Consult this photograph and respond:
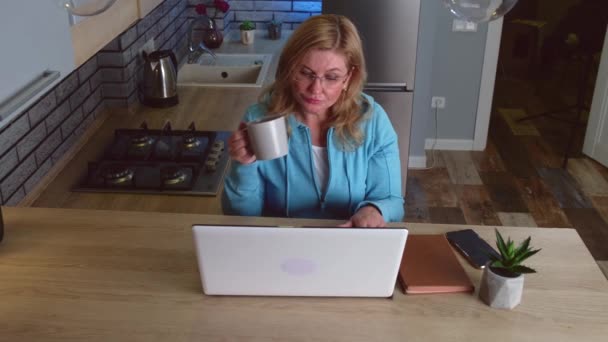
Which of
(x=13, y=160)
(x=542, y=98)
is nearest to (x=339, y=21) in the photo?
(x=13, y=160)

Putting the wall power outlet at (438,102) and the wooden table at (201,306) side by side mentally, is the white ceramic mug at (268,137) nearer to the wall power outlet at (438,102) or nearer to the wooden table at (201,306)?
the wooden table at (201,306)

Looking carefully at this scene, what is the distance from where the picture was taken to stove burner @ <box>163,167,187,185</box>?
218 cm

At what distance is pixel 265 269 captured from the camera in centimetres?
139

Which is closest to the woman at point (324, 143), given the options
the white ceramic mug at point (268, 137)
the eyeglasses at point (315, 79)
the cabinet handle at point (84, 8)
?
the eyeglasses at point (315, 79)

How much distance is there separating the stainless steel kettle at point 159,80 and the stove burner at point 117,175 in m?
0.77

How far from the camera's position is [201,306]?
1420 millimetres

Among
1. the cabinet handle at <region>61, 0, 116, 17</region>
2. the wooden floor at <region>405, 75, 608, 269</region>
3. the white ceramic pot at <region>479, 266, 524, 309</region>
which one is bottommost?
the wooden floor at <region>405, 75, 608, 269</region>

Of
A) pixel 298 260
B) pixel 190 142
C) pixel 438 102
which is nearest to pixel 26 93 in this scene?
pixel 298 260

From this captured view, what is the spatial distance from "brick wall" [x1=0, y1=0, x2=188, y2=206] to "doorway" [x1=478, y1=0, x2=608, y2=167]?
2.50m

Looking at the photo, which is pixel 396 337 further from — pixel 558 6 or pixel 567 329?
pixel 558 6

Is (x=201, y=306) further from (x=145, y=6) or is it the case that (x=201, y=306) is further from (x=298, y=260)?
(x=145, y=6)

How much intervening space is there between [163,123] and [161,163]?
475mm

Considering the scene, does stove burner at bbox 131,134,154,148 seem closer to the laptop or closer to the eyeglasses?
the eyeglasses

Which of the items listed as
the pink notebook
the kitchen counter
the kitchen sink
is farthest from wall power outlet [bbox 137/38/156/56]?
the pink notebook
